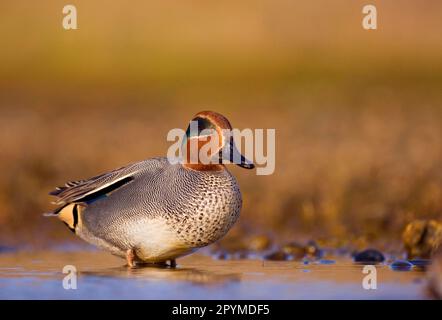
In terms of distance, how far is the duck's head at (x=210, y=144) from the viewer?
6.82 m

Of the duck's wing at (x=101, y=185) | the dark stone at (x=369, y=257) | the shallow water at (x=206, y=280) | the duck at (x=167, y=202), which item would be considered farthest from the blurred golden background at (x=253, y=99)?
the duck at (x=167, y=202)

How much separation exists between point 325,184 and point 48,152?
2837 millimetres

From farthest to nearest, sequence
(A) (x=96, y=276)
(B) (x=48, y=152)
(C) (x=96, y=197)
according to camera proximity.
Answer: (B) (x=48, y=152), (C) (x=96, y=197), (A) (x=96, y=276)

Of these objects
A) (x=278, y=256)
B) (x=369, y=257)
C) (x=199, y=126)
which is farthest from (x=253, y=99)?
(x=199, y=126)

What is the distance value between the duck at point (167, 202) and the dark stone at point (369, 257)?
1.12 meters

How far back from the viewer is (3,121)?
1153cm

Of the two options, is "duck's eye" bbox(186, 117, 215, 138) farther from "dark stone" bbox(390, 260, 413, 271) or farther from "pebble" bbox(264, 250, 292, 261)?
"dark stone" bbox(390, 260, 413, 271)

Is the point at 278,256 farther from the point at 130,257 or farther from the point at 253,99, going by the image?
the point at 253,99

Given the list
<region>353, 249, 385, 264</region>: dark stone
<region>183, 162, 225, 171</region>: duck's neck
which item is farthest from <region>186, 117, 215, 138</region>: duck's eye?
<region>353, 249, 385, 264</region>: dark stone

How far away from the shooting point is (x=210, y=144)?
6891 millimetres

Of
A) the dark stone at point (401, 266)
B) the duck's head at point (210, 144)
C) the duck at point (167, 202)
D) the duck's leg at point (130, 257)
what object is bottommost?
the dark stone at point (401, 266)

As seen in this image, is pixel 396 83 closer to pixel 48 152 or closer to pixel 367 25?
pixel 367 25

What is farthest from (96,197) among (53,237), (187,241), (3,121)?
(3,121)

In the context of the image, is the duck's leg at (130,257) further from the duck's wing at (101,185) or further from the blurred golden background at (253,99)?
the blurred golden background at (253,99)
